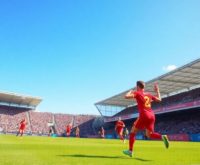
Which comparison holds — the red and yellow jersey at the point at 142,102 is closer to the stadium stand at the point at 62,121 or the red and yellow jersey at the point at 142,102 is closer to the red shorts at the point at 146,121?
the red shorts at the point at 146,121

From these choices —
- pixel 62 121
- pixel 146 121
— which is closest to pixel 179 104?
pixel 146 121

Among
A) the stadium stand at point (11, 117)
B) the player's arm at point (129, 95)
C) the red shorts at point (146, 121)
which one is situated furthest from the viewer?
the stadium stand at point (11, 117)

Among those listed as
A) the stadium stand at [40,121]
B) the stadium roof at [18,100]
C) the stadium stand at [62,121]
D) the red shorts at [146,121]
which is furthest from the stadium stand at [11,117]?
the red shorts at [146,121]

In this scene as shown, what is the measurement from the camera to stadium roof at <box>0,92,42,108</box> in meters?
72.5

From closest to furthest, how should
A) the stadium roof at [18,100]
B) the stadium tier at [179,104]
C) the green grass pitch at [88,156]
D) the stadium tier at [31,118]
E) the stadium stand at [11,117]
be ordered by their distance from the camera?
the green grass pitch at [88,156], the stadium tier at [179,104], the stadium stand at [11,117], the stadium tier at [31,118], the stadium roof at [18,100]

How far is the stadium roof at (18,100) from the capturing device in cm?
7250

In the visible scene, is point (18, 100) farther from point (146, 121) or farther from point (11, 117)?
point (146, 121)

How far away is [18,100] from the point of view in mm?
76250

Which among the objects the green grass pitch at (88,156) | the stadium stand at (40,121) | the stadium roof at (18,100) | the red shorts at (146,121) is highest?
the stadium roof at (18,100)

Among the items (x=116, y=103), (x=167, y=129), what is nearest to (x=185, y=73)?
(x=167, y=129)

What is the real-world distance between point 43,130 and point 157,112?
117 feet

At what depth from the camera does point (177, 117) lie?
168ft

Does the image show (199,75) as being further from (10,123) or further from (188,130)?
(10,123)

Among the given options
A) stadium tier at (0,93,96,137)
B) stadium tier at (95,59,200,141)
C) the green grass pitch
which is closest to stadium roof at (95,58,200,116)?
stadium tier at (95,59,200,141)
